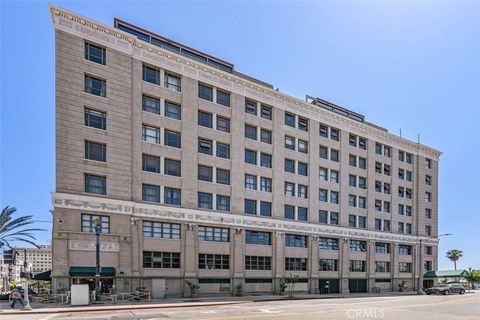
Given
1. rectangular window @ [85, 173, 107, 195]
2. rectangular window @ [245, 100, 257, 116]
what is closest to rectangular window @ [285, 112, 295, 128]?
rectangular window @ [245, 100, 257, 116]

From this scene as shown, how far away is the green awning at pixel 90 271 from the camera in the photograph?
29753 mm

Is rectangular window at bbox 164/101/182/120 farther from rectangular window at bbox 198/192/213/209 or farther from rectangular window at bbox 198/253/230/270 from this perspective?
rectangular window at bbox 198/253/230/270

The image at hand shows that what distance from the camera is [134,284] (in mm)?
32750

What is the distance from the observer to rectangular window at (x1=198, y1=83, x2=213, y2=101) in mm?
40062

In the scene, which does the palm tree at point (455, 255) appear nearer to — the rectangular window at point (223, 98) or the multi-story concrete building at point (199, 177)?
the multi-story concrete building at point (199, 177)

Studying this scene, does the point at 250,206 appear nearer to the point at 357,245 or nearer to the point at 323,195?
the point at 323,195

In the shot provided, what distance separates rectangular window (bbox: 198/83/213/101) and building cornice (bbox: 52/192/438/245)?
12.1 metres

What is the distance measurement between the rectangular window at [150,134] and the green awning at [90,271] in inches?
473

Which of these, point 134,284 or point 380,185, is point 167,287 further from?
point 380,185

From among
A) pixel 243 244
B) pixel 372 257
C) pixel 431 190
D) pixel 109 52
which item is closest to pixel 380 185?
pixel 372 257

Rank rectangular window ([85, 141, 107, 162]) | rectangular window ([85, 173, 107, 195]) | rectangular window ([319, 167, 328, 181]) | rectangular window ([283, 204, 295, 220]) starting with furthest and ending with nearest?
rectangular window ([319, 167, 328, 181]) → rectangular window ([283, 204, 295, 220]) → rectangular window ([85, 141, 107, 162]) → rectangular window ([85, 173, 107, 195])

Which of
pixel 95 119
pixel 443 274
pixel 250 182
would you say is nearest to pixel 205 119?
pixel 250 182

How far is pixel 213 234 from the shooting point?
3894 centimetres

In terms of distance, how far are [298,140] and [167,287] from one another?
2381 centimetres
